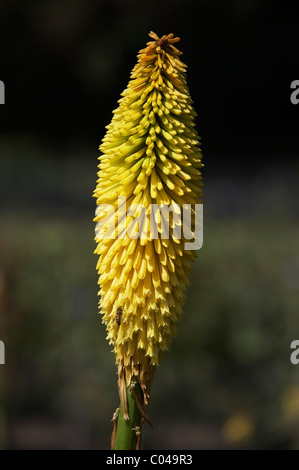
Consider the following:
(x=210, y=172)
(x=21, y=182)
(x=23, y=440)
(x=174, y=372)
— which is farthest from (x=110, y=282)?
(x=210, y=172)

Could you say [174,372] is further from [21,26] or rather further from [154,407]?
[21,26]

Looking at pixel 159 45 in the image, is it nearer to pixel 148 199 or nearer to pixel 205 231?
pixel 148 199

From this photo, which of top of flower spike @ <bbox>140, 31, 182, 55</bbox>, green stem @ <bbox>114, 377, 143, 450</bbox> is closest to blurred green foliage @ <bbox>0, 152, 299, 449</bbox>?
green stem @ <bbox>114, 377, 143, 450</bbox>

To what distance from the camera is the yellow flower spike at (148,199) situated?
5.43 ft

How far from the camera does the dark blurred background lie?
Answer: 479cm

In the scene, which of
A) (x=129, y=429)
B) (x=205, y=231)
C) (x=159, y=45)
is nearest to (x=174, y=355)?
(x=205, y=231)

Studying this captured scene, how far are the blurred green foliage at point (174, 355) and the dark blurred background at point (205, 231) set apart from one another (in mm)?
10

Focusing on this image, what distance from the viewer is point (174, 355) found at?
189 inches

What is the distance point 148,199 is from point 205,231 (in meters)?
3.57

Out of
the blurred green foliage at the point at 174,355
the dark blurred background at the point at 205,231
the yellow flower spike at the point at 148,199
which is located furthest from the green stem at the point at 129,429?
the blurred green foliage at the point at 174,355

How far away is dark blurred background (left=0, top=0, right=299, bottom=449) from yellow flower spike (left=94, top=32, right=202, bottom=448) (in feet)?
6.61

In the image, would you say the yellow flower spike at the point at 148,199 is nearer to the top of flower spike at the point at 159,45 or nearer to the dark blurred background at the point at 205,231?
the top of flower spike at the point at 159,45

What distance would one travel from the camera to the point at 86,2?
7082 millimetres

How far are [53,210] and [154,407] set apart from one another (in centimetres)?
203
